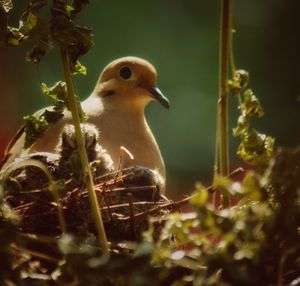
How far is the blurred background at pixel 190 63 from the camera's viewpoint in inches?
186

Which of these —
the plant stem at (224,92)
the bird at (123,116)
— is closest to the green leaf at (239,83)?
the plant stem at (224,92)

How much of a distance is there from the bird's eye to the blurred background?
4.64ft

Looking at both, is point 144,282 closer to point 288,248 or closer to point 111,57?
point 288,248

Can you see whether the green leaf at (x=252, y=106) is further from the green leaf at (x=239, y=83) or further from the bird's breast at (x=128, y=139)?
the bird's breast at (x=128, y=139)

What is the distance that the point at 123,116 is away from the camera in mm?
3094

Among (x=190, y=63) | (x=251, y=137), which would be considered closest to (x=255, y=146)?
(x=251, y=137)

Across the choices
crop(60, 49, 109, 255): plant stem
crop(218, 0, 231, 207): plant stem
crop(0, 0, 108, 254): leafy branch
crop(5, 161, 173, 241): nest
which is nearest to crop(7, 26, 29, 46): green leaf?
crop(0, 0, 108, 254): leafy branch

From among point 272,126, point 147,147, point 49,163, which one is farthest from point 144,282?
point 272,126

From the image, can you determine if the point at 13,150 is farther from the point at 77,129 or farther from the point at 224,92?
the point at 77,129

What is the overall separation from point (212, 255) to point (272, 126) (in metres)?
3.48

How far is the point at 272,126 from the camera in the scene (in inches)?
182

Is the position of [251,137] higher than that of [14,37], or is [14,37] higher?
[14,37]

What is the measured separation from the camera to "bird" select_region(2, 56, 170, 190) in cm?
281

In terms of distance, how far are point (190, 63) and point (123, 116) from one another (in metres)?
1.83
